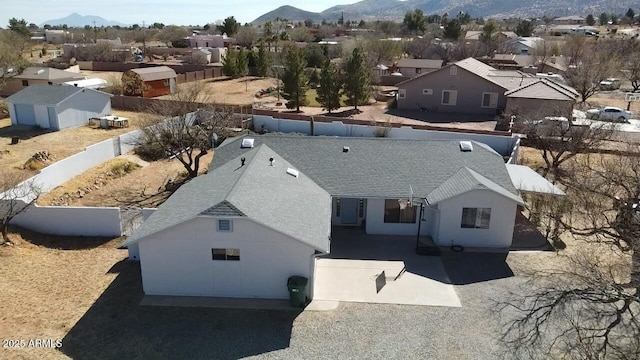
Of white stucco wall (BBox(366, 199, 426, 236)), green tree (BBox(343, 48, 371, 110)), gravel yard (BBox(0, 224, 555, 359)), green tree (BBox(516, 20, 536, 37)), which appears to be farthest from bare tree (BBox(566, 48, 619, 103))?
green tree (BBox(516, 20, 536, 37))

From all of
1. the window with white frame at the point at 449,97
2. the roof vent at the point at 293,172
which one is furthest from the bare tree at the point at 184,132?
the window with white frame at the point at 449,97

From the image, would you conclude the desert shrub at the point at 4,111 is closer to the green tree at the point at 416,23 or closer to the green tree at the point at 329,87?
the green tree at the point at 329,87

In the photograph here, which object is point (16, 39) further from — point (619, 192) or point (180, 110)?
point (619, 192)

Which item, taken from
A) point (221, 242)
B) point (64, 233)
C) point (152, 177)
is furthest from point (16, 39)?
point (221, 242)

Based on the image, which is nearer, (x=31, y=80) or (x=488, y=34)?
(x=31, y=80)

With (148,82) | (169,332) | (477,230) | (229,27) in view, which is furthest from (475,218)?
(229,27)

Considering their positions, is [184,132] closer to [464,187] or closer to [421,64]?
[464,187]

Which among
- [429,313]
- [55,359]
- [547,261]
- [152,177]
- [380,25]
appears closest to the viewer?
Result: [55,359]
